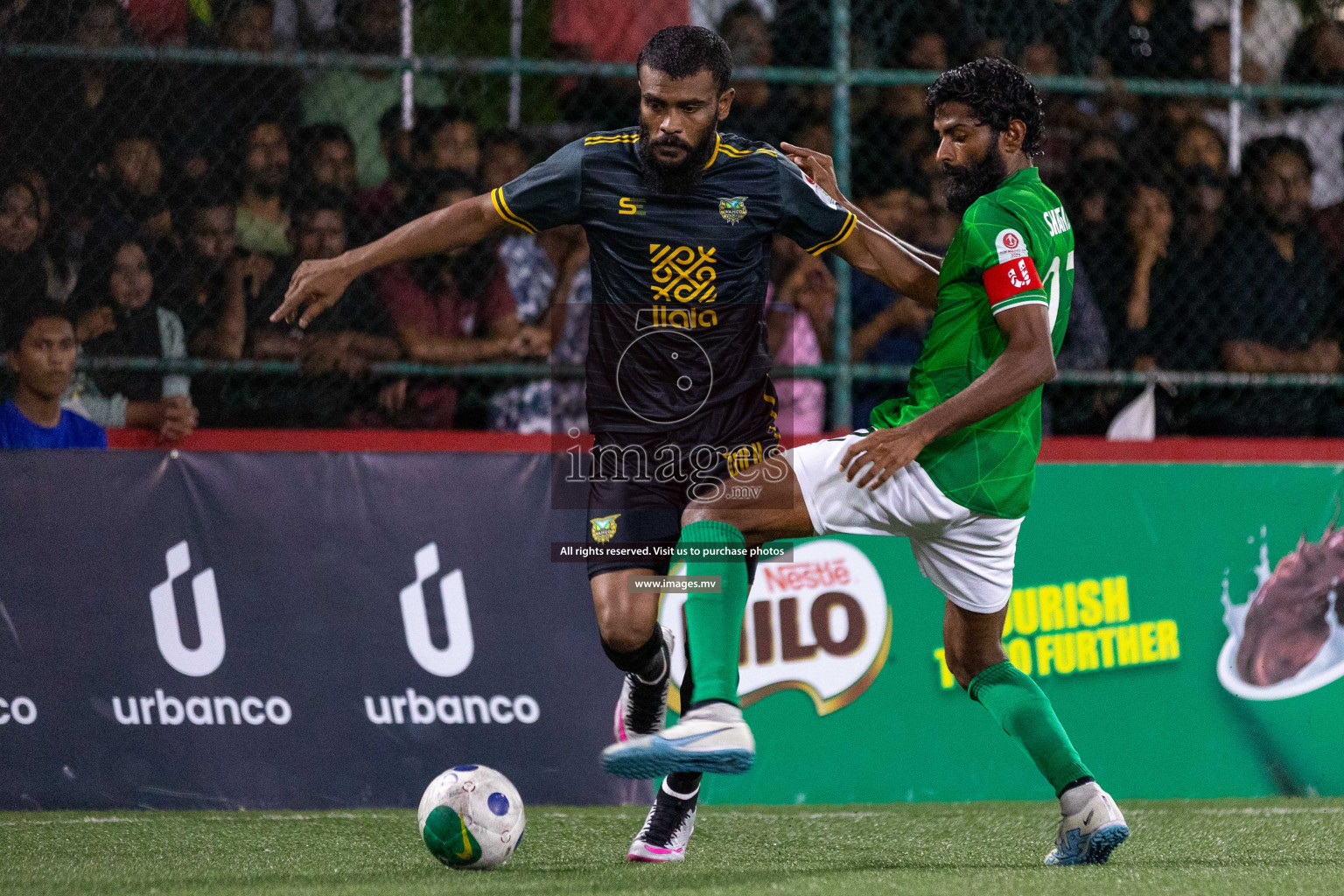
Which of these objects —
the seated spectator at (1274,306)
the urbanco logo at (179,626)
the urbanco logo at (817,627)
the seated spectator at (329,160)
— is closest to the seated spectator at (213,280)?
the seated spectator at (329,160)

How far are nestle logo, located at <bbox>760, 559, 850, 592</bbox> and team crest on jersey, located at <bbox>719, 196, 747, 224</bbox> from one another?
1.80m

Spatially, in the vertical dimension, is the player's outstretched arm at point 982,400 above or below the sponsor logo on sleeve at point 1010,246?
below

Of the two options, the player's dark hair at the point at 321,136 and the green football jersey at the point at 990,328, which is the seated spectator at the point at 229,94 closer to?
the player's dark hair at the point at 321,136

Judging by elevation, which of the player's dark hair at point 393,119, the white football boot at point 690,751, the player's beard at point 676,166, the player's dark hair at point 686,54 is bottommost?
the white football boot at point 690,751

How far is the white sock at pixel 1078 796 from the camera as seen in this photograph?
4094mm

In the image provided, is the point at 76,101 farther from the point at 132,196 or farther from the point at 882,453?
the point at 882,453

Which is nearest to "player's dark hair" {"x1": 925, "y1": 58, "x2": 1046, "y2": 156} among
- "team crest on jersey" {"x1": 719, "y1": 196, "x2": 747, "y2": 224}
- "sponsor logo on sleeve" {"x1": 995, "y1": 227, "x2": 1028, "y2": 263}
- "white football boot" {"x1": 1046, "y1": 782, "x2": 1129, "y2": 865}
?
"sponsor logo on sleeve" {"x1": 995, "y1": 227, "x2": 1028, "y2": 263}

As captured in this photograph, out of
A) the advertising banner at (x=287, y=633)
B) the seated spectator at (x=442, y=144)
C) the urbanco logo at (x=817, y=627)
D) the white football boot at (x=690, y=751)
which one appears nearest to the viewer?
the white football boot at (x=690, y=751)

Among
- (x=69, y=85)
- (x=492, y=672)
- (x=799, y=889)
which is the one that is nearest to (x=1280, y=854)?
(x=799, y=889)

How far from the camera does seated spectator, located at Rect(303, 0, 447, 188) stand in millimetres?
6062

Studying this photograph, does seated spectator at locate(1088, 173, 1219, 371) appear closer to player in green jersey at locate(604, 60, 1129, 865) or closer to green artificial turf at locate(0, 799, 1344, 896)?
green artificial turf at locate(0, 799, 1344, 896)

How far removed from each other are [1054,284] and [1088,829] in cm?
141

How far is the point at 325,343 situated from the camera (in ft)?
19.5

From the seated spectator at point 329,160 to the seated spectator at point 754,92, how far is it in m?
1.53
